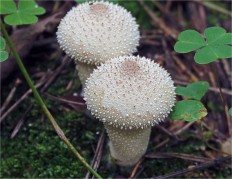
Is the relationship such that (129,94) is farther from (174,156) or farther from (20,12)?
(20,12)

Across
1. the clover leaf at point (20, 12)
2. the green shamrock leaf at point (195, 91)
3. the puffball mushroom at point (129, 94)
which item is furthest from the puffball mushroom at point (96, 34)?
the green shamrock leaf at point (195, 91)

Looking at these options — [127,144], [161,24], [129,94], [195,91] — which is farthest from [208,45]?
[161,24]

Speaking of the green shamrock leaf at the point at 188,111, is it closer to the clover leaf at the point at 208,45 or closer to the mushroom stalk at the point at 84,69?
the clover leaf at the point at 208,45

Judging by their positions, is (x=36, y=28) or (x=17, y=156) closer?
(x=17, y=156)

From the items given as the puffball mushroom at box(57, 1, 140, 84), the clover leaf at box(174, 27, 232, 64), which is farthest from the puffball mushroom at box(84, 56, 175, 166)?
the clover leaf at box(174, 27, 232, 64)

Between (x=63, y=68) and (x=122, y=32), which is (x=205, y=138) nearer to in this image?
(x=122, y=32)

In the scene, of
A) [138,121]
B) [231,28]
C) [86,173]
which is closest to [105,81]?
[138,121]

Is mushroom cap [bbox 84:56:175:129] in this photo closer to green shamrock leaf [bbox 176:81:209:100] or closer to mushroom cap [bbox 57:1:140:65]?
mushroom cap [bbox 57:1:140:65]
